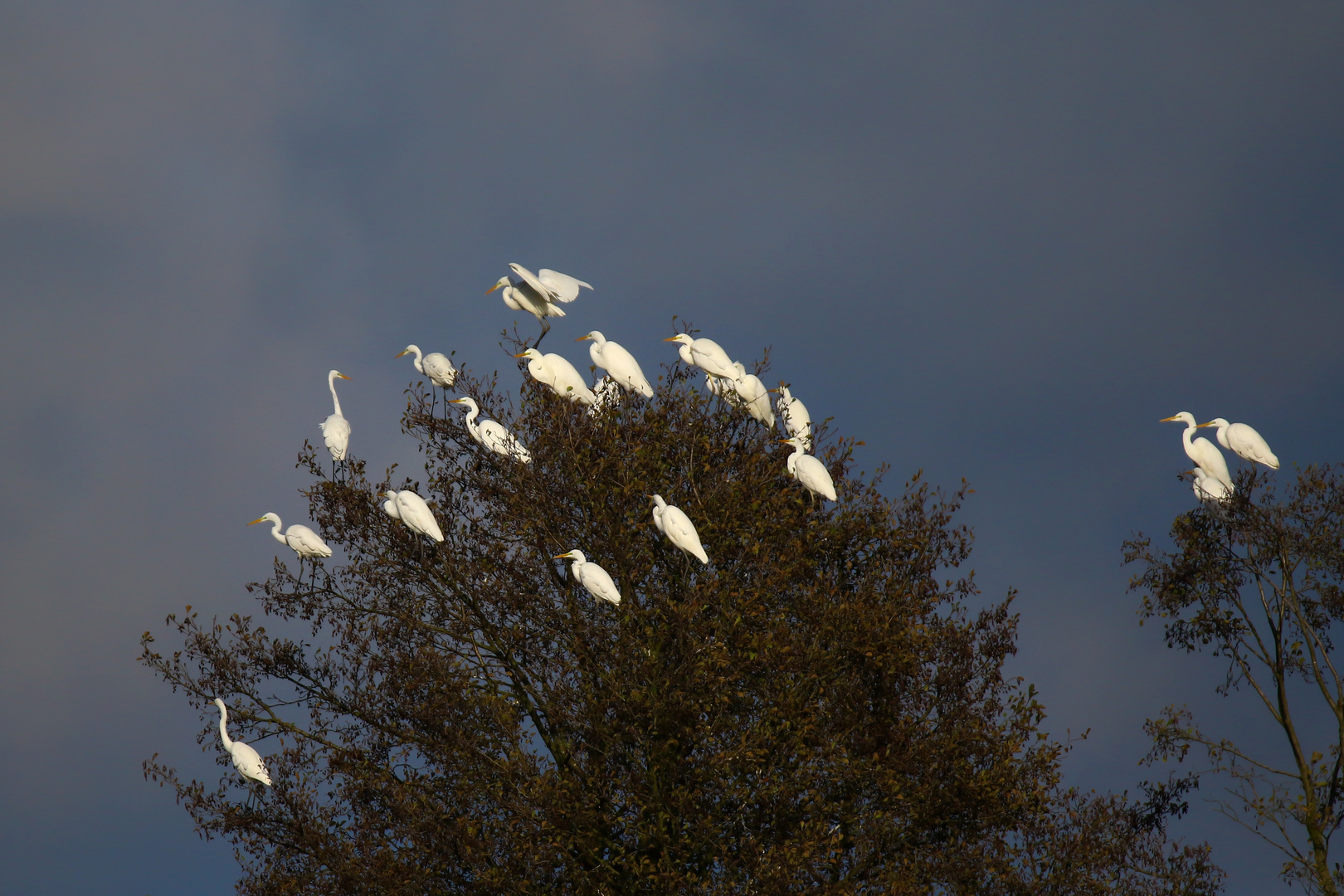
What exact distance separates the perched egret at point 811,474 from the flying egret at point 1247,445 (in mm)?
6915

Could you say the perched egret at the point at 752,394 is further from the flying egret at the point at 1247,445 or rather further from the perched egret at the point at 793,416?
the flying egret at the point at 1247,445

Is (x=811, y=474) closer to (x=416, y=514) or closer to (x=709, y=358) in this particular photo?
(x=709, y=358)

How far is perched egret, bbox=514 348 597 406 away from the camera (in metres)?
17.9

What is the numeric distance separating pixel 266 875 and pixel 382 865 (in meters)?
2.90

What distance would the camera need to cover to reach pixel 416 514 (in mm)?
15711

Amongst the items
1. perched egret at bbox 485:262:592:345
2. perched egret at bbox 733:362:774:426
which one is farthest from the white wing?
perched egret at bbox 733:362:774:426

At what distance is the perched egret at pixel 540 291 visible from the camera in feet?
63.9

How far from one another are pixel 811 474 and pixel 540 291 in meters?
6.01

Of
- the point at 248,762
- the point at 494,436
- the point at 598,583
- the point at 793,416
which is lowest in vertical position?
the point at 248,762

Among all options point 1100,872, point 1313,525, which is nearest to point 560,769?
point 1100,872

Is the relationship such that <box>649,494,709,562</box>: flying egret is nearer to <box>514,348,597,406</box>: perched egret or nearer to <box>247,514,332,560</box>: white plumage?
<box>514,348,597,406</box>: perched egret

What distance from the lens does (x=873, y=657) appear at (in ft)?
48.2

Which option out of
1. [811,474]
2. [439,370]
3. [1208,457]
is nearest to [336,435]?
[439,370]

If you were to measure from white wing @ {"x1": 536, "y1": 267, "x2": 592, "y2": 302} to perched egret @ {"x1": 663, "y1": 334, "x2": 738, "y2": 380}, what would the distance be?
237 cm
